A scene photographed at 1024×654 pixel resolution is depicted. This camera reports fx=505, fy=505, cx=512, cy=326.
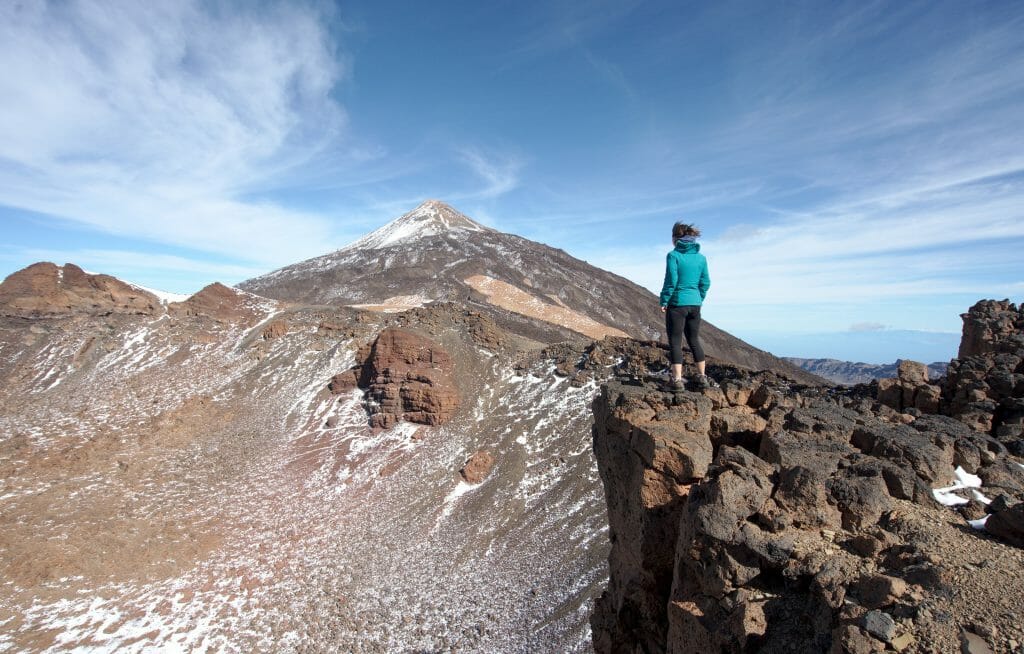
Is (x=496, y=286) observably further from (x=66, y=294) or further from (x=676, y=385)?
(x=676, y=385)

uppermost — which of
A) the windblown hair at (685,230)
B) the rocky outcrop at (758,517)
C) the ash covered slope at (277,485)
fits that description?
the windblown hair at (685,230)

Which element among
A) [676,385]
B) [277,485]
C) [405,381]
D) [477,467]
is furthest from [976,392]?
[277,485]

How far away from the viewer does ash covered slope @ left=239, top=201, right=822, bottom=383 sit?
5609 cm

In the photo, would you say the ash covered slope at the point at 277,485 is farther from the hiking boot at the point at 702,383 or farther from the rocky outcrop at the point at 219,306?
the hiking boot at the point at 702,383

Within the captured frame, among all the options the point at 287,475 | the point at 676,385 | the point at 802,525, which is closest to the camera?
the point at 802,525

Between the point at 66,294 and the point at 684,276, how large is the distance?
45547 mm

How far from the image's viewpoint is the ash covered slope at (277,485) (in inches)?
606

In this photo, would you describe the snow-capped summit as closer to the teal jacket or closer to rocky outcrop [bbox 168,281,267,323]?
rocky outcrop [bbox 168,281,267,323]

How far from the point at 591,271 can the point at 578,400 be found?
60045mm

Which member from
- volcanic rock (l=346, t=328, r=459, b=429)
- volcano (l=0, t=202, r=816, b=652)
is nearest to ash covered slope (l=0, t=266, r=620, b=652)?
volcano (l=0, t=202, r=816, b=652)

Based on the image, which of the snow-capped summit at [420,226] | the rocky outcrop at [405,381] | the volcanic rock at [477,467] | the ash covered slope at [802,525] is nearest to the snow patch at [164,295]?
the rocky outcrop at [405,381]

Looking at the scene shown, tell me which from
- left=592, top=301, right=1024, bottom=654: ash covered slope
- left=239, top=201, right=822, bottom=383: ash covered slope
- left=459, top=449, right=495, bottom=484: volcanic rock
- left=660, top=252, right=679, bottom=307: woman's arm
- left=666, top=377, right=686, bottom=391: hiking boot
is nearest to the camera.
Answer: left=592, top=301, right=1024, bottom=654: ash covered slope

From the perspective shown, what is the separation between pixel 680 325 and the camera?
289 inches

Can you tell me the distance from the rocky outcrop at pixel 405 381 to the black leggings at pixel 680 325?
20.5 metres
